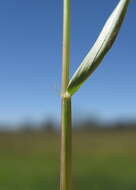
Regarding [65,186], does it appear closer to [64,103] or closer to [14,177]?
[64,103]

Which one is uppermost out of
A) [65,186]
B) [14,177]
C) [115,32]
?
[14,177]

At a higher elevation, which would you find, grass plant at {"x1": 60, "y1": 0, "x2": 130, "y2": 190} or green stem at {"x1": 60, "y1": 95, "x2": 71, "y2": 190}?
grass plant at {"x1": 60, "y1": 0, "x2": 130, "y2": 190}

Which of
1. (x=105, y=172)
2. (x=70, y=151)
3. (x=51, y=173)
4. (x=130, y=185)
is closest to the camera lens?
(x=70, y=151)

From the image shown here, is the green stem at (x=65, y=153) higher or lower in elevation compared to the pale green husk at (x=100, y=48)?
lower

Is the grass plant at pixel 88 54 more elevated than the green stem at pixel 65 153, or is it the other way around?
the grass plant at pixel 88 54

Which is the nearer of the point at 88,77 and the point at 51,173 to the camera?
the point at 88,77

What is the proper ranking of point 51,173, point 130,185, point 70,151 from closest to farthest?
point 70,151 → point 130,185 → point 51,173

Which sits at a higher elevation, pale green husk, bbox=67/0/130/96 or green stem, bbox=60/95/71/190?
pale green husk, bbox=67/0/130/96

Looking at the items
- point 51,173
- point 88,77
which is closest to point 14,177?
point 51,173
